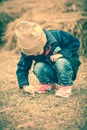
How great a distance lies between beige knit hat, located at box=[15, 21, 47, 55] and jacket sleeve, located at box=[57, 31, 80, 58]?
0.26 m

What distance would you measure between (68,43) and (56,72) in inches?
11.4

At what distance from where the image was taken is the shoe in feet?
9.73

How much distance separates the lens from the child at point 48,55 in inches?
111

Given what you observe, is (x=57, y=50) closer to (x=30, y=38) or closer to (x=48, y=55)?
(x=48, y=55)

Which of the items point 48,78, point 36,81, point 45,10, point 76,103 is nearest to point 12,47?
point 45,10

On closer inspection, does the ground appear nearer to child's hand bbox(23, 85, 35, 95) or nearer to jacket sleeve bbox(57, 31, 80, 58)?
child's hand bbox(23, 85, 35, 95)

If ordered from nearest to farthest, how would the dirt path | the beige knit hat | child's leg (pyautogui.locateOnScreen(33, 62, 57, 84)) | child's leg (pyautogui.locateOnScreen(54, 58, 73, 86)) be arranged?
the dirt path, the beige knit hat, child's leg (pyautogui.locateOnScreen(54, 58, 73, 86)), child's leg (pyautogui.locateOnScreen(33, 62, 57, 84))

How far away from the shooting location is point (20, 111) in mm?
2695

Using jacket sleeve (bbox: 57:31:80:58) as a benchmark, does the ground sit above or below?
below

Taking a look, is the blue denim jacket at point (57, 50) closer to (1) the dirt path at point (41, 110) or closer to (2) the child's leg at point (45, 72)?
(2) the child's leg at point (45, 72)

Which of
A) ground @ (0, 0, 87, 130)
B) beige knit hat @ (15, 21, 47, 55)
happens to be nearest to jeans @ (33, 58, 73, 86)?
ground @ (0, 0, 87, 130)

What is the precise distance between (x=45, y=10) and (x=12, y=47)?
84cm

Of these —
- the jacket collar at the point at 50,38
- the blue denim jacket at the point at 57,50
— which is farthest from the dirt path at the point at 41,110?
the jacket collar at the point at 50,38

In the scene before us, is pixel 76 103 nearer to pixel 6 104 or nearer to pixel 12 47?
pixel 6 104
